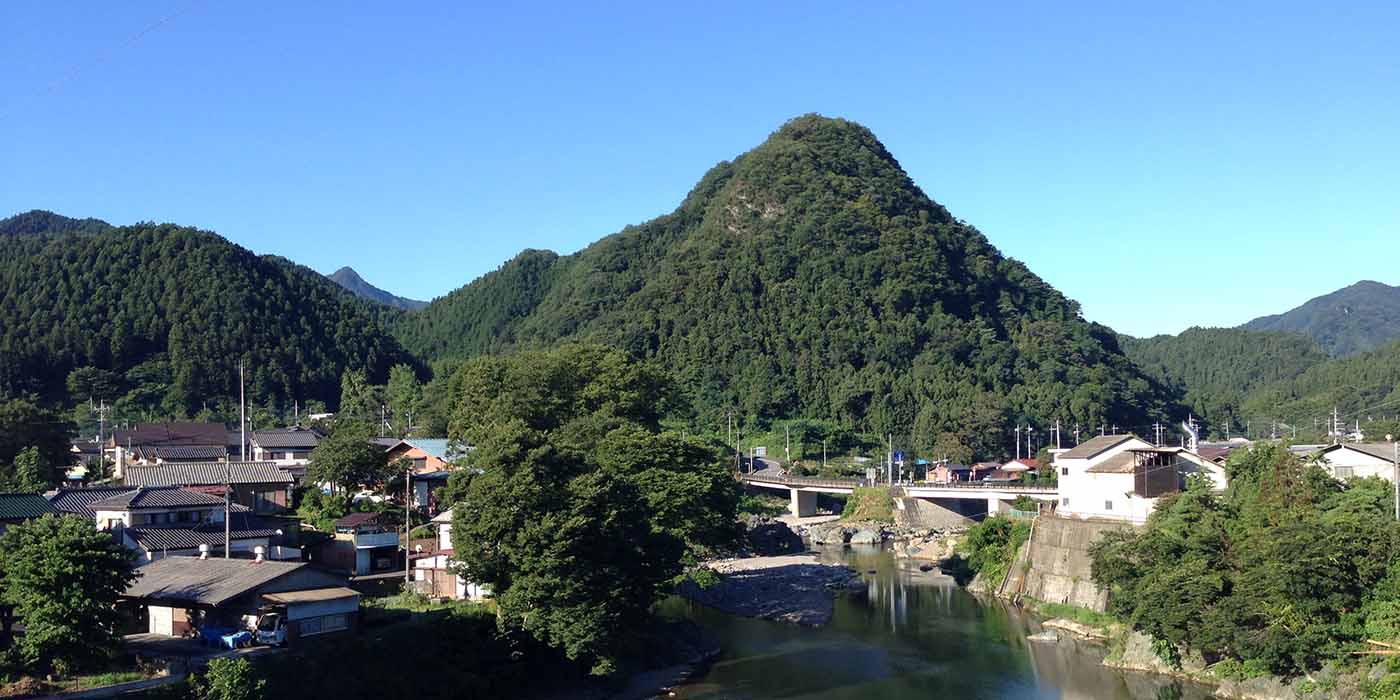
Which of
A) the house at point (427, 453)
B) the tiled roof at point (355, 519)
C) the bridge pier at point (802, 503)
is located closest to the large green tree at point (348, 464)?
the house at point (427, 453)

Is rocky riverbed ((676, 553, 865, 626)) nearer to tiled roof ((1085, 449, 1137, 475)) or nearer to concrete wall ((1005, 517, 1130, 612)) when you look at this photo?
concrete wall ((1005, 517, 1130, 612))

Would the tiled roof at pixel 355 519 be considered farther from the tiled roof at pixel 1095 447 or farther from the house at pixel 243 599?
the tiled roof at pixel 1095 447

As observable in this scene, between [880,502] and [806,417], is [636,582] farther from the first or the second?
[806,417]

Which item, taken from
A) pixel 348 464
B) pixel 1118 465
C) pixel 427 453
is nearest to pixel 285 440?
pixel 427 453

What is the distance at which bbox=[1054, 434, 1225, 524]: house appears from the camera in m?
36.1

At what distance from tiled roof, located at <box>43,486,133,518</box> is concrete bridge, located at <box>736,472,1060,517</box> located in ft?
112

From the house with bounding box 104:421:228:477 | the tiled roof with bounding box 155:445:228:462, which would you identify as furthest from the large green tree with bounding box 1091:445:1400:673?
Answer: the tiled roof with bounding box 155:445:228:462

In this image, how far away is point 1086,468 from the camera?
127ft

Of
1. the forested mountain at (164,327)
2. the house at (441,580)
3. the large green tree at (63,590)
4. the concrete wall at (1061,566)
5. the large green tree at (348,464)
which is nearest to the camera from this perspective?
the large green tree at (63,590)

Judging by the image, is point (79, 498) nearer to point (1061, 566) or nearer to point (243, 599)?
point (243, 599)

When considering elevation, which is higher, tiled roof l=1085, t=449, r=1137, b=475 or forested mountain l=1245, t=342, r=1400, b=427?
forested mountain l=1245, t=342, r=1400, b=427

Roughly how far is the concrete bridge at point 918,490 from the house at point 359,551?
2634 cm

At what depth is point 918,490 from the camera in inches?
2231

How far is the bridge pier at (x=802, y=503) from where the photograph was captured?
208 ft
